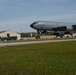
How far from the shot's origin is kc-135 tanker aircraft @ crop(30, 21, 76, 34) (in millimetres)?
118438

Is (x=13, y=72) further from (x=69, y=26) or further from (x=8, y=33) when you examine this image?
(x=8, y=33)

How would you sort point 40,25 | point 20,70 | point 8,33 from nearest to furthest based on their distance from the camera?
point 20,70 → point 40,25 → point 8,33

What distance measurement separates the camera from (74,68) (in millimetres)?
14102

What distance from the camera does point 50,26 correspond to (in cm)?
12031

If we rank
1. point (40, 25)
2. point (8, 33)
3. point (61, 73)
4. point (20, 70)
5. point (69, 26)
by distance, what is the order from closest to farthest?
point (61, 73), point (20, 70), point (40, 25), point (69, 26), point (8, 33)

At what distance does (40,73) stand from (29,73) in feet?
1.79

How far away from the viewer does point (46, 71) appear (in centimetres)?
1341

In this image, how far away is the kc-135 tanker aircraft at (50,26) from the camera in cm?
11844

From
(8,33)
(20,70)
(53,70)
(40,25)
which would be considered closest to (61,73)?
(53,70)

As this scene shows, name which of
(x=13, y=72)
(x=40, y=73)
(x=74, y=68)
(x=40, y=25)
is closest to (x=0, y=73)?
(x=13, y=72)

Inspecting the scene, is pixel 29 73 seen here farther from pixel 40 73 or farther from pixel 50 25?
pixel 50 25

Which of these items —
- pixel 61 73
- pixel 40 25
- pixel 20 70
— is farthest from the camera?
pixel 40 25

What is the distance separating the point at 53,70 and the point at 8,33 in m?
147

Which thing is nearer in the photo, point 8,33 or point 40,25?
point 40,25
